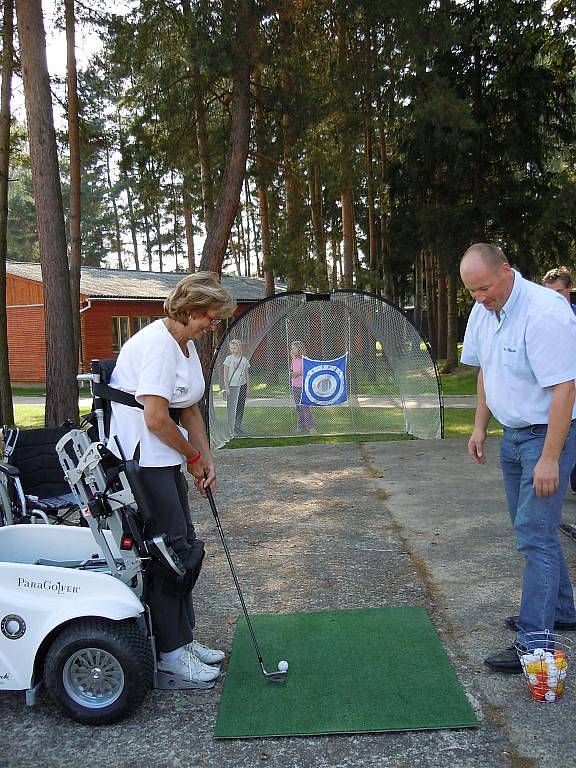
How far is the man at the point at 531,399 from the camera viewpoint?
302cm

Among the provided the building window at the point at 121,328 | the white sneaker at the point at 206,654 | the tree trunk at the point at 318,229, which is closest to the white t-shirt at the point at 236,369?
the tree trunk at the point at 318,229

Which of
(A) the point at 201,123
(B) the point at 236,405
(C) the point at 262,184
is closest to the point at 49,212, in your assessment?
(B) the point at 236,405

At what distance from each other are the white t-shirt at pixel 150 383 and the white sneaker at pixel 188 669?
33.6 inches

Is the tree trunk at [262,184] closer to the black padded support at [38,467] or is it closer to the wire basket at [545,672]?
the black padded support at [38,467]

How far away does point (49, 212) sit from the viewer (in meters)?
10.4

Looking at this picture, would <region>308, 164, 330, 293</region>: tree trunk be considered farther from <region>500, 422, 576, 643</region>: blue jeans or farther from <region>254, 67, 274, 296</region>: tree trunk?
<region>500, 422, 576, 643</region>: blue jeans

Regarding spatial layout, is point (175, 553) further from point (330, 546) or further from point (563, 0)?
point (563, 0)

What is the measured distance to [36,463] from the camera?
5535 mm

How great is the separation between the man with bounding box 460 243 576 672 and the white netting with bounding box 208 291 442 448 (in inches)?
288

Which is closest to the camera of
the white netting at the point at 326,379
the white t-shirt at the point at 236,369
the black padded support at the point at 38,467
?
the black padded support at the point at 38,467

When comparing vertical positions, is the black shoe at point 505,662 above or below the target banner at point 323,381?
below

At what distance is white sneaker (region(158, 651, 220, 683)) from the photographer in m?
3.20

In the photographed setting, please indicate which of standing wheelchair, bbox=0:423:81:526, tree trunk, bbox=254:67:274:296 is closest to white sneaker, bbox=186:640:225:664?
standing wheelchair, bbox=0:423:81:526

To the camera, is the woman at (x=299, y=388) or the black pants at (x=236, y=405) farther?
the woman at (x=299, y=388)
